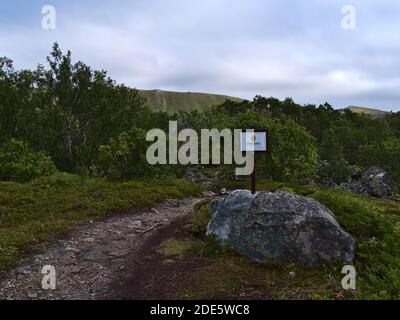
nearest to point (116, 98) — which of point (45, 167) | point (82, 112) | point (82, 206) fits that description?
point (82, 112)

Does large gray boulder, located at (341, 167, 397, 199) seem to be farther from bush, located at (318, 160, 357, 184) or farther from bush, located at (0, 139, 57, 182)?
bush, located at (0, 139, 57, 182)

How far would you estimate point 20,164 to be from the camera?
21.6 m

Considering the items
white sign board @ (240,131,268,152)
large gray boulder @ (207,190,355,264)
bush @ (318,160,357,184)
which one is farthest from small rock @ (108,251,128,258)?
bush @ (318,160,357,184)

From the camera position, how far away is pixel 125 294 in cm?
846

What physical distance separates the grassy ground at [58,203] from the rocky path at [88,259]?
58 centimetres

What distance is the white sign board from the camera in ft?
41.6

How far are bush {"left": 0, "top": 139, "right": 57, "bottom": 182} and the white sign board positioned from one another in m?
13.0

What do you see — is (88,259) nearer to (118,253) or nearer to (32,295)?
(118,253)

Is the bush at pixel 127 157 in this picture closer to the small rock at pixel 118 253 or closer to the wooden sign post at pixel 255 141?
the wooden sign post at pixel 255 141

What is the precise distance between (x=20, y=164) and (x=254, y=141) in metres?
14.3

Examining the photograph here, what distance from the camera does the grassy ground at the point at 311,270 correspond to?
8047 millimetres

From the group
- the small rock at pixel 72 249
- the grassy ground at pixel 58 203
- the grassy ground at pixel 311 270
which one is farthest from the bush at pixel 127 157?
the small rock at pixel 72 249
